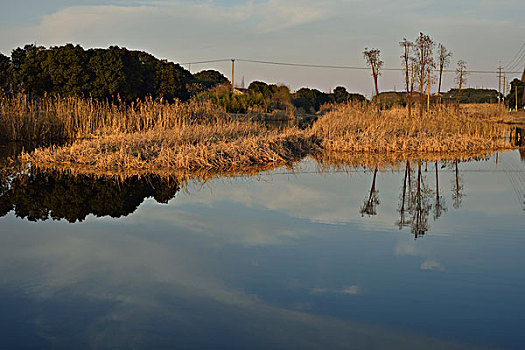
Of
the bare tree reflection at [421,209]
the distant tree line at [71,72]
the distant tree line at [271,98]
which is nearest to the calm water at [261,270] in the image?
the bare tree reflection at [421,209]

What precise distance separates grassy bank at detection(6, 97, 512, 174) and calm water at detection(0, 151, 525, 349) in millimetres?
2672

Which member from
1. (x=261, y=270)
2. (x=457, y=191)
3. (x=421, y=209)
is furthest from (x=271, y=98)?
(x=261, y=270)

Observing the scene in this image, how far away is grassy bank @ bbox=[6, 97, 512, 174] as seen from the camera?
34.0 ft

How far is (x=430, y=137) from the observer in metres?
14.6

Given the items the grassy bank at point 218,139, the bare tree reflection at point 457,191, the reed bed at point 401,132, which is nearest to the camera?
the bare tree reflection at point 457,191

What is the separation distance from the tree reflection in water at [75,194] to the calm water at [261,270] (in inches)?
2.1

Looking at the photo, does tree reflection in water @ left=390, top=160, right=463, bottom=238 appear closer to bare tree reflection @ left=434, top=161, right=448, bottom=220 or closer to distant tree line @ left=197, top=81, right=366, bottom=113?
bare tree reflection @ left=434, top=161, right=448, bottom=220

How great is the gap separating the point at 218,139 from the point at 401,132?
599 cm

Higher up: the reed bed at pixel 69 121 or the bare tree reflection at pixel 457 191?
the reed bed at pixel 69 121

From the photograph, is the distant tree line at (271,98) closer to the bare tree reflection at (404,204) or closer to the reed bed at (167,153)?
the reed bed at (167,153)

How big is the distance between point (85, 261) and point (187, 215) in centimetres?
191

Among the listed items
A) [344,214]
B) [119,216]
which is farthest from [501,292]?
[119,216]

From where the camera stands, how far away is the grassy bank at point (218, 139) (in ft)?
34.0

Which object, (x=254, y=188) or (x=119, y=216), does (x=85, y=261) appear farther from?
(x=254, y=188)
